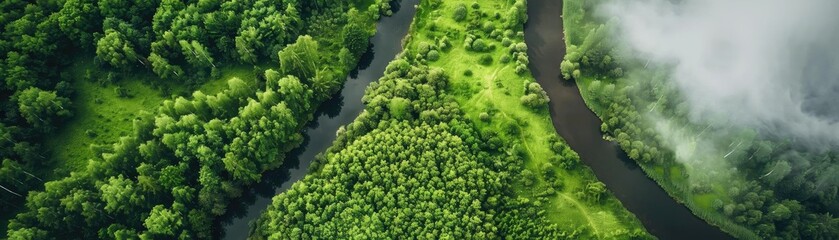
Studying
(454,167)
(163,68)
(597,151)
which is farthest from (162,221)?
(597,151)

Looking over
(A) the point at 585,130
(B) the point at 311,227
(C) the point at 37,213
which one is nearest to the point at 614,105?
(A) the point at 585,130

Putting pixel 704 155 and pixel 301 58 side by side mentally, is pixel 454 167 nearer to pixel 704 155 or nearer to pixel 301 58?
pixel 301 58

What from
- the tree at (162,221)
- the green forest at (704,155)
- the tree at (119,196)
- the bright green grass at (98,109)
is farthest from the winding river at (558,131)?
the bright green grass at (98,109)

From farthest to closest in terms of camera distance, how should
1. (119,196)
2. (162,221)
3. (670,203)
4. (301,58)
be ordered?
(301,58) → (670,203) → (119,196) → (162,221)

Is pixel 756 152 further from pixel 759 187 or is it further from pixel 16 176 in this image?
pixel 16 176

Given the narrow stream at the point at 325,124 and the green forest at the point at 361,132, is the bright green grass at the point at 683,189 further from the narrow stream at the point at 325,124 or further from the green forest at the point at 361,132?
the narrow stream at the point at 325,124

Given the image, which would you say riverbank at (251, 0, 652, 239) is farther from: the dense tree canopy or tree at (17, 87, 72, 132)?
tree at (17, 87, 72, 132)
